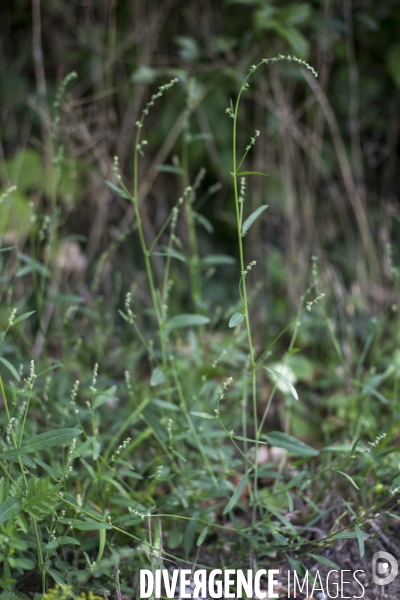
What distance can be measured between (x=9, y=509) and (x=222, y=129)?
1888mm

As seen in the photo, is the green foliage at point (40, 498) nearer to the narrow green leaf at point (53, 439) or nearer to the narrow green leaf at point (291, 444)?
the narrow green leaf at point (53, 439)

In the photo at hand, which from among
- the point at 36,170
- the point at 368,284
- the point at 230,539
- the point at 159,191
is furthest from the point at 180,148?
the point at 230,539

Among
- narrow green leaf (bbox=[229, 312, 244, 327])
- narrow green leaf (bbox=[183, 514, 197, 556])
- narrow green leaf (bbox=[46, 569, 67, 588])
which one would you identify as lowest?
narrow green leaf (bbox=[183, 514, 197, 556])

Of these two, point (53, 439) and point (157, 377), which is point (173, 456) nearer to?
point (157, 377)

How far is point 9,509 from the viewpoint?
1.00 m

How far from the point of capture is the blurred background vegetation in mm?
2350

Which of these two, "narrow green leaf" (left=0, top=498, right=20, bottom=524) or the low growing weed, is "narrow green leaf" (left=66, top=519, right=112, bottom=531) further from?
"narrow green leaf" (left=0, top=498, right=20, bottom=524)

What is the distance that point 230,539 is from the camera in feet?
4.41

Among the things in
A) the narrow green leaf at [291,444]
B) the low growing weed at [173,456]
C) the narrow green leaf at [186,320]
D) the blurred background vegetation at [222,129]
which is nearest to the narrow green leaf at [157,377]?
the low growing weed at [173,456]

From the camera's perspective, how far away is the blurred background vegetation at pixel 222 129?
2.35 m

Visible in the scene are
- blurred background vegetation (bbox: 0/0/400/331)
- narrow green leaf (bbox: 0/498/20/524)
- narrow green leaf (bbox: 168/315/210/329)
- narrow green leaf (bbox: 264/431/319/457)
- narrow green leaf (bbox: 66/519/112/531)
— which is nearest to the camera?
narrow green leaf (bbox: 0/498/20/524)

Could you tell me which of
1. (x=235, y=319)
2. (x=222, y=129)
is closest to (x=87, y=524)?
(x=235, y=319)

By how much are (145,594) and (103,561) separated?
0.11 metres

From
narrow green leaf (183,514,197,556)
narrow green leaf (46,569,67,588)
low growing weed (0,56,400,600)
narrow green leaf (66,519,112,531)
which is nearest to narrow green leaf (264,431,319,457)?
low growing weed (0,56,400,600)
